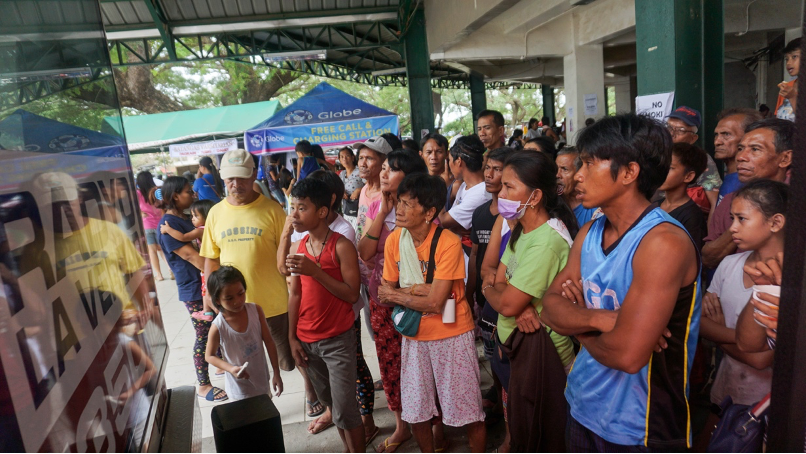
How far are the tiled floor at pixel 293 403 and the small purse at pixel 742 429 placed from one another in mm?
1600

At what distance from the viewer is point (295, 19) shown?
34.7 ft

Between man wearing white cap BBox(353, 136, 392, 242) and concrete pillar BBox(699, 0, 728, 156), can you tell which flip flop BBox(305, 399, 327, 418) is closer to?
man wearing white cap BBox(353, 136, 392, 242)

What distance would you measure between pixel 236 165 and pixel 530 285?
7.12ft

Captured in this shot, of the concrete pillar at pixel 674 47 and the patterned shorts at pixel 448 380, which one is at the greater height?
the concrete pillar at pixel 674 47

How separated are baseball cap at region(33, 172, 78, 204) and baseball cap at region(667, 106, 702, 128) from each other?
4108mm

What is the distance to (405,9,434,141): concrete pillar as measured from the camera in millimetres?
11430

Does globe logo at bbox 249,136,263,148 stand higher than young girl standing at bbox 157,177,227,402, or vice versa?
globe logo at bbox 249,136,263,148

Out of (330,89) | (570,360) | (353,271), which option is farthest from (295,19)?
(570,360)

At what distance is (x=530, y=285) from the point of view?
2227 millimetres

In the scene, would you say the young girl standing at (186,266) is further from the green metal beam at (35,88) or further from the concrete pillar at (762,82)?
the concrete pillar at (762,82)

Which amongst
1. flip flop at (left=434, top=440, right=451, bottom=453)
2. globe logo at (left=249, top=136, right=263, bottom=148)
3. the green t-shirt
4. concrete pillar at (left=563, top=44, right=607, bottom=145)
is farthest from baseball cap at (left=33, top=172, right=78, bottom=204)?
concrete pillar at (left=563, top=44, right=607, bottom=145)

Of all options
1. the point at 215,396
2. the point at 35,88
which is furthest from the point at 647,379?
the point at 215,396

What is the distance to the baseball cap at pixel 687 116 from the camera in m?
3.87

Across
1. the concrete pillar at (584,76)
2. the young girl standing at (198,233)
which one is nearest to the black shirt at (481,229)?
the young girl standing at (198,233)
